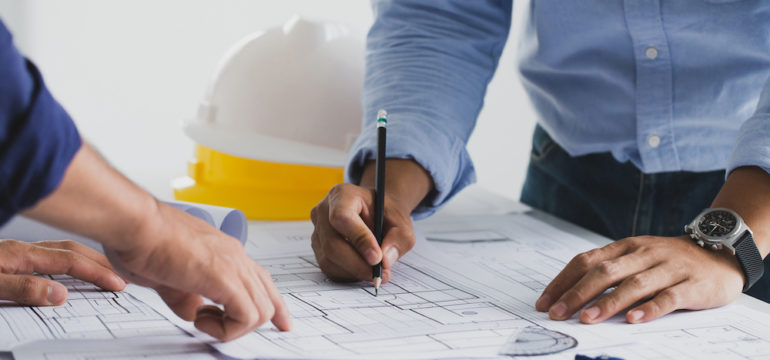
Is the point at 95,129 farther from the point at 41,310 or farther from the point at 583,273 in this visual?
the point at 583,273

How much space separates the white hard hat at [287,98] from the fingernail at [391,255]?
346 millimetres

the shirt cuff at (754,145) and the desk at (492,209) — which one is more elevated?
the shirt cuff at (754,145)

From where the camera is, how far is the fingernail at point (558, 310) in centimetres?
76

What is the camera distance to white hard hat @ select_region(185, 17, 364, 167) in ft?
3.96

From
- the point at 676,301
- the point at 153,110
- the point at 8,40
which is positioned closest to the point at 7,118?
the point at 8,40

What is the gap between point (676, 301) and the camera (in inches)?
30.7

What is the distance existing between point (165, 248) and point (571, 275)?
18.3 inches

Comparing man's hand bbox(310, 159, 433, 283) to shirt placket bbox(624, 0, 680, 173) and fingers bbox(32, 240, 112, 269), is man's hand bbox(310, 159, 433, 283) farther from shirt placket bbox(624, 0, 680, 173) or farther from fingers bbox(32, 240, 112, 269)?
shirt placket bbox(624, 0, 680, 173)

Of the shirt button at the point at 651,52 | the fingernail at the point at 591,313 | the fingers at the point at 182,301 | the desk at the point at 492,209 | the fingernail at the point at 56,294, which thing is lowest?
the desk at the point at 492,209

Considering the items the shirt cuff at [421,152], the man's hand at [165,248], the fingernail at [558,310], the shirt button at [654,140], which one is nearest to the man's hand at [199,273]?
the man's hand at [165,248]

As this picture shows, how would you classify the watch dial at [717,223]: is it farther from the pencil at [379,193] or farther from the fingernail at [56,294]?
the fingernail at [56,294]

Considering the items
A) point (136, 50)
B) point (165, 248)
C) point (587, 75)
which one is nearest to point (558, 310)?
point (165, 248)

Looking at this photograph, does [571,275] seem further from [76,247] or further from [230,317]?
[76,247]

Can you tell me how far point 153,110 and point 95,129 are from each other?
24 centimetres
